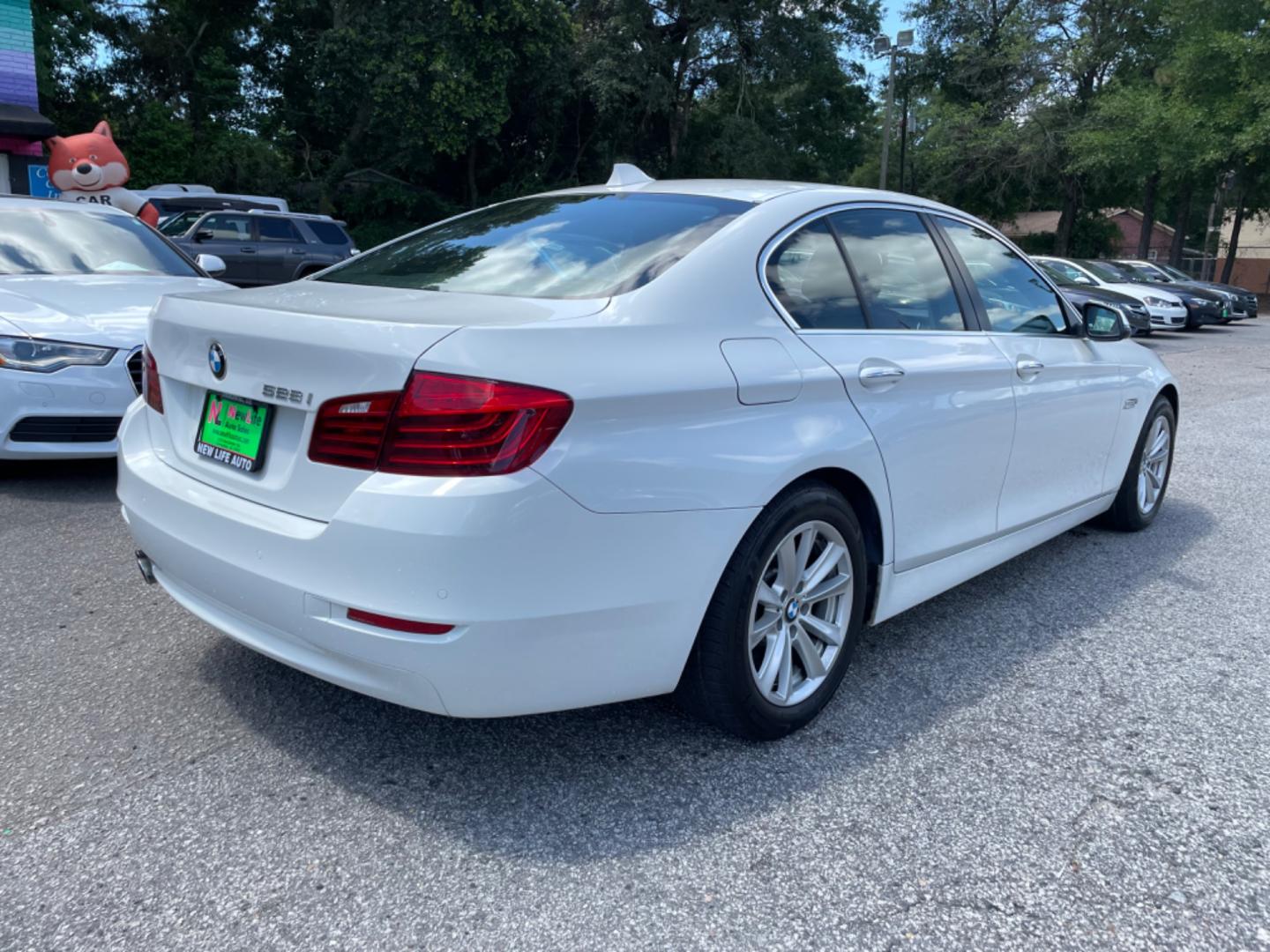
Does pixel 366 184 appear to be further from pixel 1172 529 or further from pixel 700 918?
pixel 700 918

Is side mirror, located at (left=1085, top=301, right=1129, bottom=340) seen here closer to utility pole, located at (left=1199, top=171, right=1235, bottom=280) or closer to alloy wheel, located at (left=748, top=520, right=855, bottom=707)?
alloy wheel, located at (left=748, top=520, right=855, bottom=707)

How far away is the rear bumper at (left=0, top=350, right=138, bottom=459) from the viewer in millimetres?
4996

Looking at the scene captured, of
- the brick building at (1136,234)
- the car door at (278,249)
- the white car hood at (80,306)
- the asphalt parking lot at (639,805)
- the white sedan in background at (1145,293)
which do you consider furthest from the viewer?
the brick building at (1136,234)

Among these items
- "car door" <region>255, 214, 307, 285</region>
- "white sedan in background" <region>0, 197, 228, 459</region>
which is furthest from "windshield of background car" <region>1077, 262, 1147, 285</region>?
"white sedan in background" <region>0, 197, 228, 459</region>

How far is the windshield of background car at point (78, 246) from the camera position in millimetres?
6039

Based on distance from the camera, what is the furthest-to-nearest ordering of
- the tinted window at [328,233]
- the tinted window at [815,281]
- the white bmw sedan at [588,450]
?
1. the tinted window at [328,233]
2. the tinted window at [815,281]
3. the white bmw sedan at [588,450]

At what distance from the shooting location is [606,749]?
2818 millimetres

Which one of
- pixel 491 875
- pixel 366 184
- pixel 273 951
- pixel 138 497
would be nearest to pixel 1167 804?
pixel 491 875

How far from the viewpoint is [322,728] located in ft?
9.42

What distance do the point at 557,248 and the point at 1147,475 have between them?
3632 millimetres

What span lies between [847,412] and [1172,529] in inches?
129

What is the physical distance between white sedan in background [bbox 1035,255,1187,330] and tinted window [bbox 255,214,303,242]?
13.5m

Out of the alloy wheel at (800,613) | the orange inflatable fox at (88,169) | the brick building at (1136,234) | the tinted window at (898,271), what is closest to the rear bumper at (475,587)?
the alloy wheel at (800,613)

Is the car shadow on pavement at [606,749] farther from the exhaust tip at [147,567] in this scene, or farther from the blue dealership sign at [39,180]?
the blue dealership sign at [39,180]
